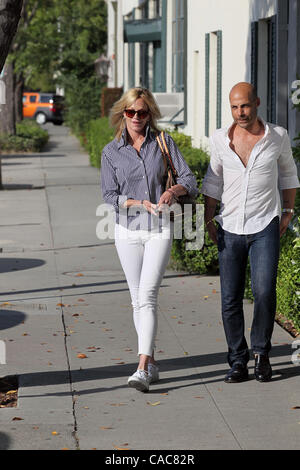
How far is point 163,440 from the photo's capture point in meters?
5.61

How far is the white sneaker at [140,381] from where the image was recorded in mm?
6582

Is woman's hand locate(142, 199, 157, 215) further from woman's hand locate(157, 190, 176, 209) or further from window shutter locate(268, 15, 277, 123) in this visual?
window shutter locate(268, 15, 277, 123)

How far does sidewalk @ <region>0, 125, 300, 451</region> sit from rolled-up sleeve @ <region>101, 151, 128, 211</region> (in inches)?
46.9

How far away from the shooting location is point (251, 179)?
259 inches

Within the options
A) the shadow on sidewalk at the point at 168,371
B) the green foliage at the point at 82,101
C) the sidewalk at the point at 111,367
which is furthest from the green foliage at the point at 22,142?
the shadow on sidewalk at the point at 168,371

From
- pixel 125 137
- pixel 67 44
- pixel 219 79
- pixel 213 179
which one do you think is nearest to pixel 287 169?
pixel 213 179

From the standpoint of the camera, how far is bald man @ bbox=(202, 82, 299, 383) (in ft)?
21.6

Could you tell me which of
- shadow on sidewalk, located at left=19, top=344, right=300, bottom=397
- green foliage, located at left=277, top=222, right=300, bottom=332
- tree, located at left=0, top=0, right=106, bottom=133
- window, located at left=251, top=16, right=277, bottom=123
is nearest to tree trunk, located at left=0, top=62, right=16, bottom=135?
tree, located at left=0, top=0, right=106, bottom=133

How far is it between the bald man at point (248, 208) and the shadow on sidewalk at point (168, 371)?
0.24 metres

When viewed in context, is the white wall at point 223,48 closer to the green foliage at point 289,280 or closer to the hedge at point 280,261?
the hedge at point 280,261

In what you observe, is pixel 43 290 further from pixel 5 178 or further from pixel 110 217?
pixel 5 178

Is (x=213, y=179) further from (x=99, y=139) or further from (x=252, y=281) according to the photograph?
(x=99, y=139)

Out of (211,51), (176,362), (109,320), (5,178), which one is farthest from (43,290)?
(5,178)

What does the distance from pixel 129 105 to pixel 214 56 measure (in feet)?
32.6
